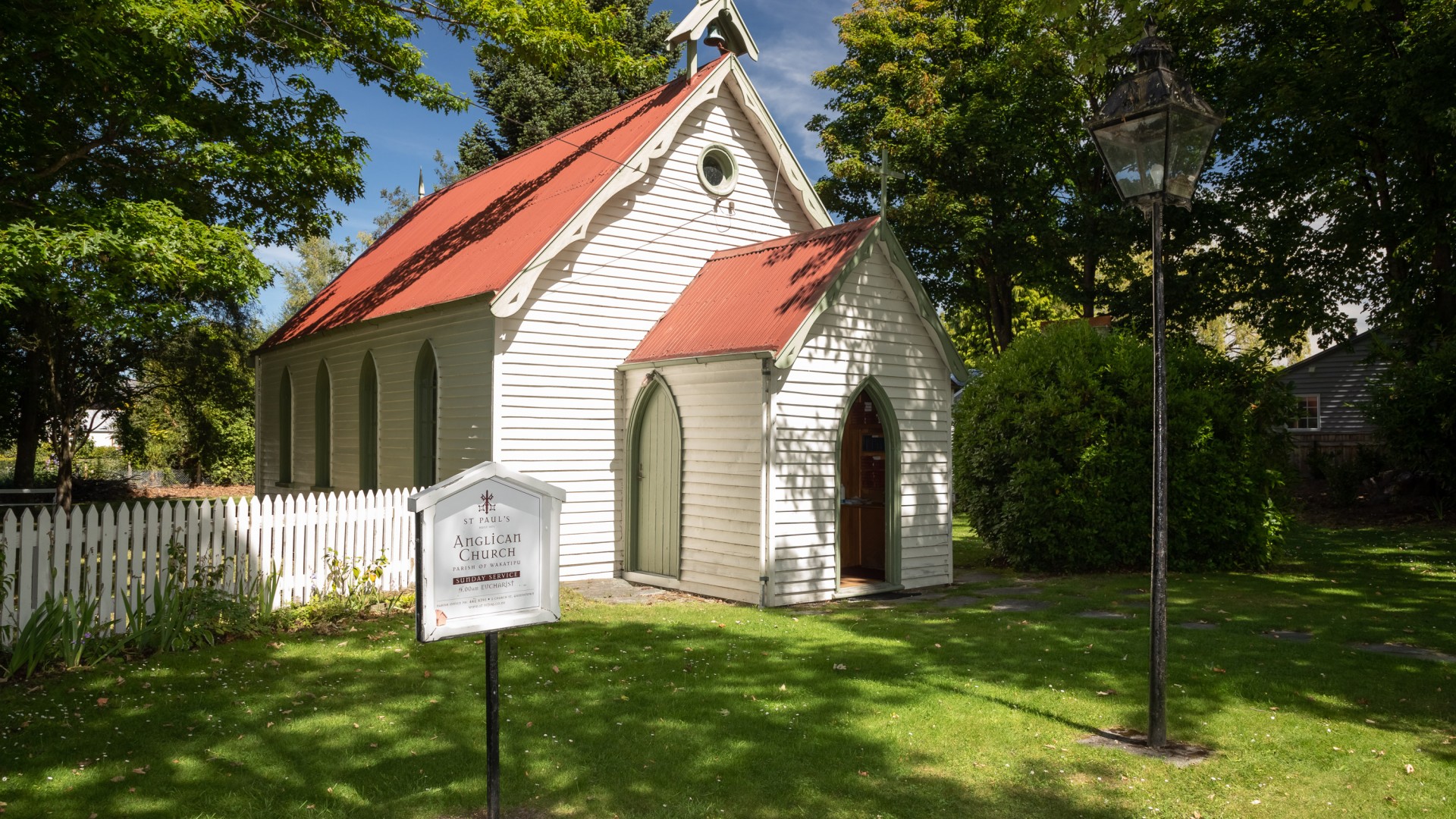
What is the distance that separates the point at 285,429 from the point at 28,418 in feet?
29.9

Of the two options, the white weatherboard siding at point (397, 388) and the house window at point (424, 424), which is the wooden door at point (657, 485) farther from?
the house window at point (424, 424)

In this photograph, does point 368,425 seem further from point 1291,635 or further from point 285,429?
point 1291,635

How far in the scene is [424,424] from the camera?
16141mm

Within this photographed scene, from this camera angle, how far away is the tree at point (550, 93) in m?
34.9

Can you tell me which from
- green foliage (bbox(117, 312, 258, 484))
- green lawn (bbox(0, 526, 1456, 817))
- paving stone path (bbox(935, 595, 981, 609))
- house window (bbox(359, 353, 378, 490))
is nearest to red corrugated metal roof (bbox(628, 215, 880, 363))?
green lawn (bbox(0, 526, 1456, 817))

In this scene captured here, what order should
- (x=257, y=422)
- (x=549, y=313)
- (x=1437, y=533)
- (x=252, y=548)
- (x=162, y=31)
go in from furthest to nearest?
(x=257, y=422)
(x=1437, y=533)
(x=549, y=313)
(x=162, y=31)
(x=252, y=548)

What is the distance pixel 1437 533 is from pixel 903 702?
1867 cm

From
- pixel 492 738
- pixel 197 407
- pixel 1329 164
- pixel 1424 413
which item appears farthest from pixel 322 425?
pixel 1329 164

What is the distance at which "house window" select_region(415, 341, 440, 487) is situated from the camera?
16031mm

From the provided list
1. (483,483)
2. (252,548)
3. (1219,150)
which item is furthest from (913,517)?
(1219,150)

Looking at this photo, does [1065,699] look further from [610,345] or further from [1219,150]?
[1219,150]

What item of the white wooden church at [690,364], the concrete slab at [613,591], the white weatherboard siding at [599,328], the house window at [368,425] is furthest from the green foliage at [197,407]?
the concrete slab at [613,591]

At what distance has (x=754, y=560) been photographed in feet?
41.0

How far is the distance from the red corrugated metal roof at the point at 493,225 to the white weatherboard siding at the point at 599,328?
0.61 meters
